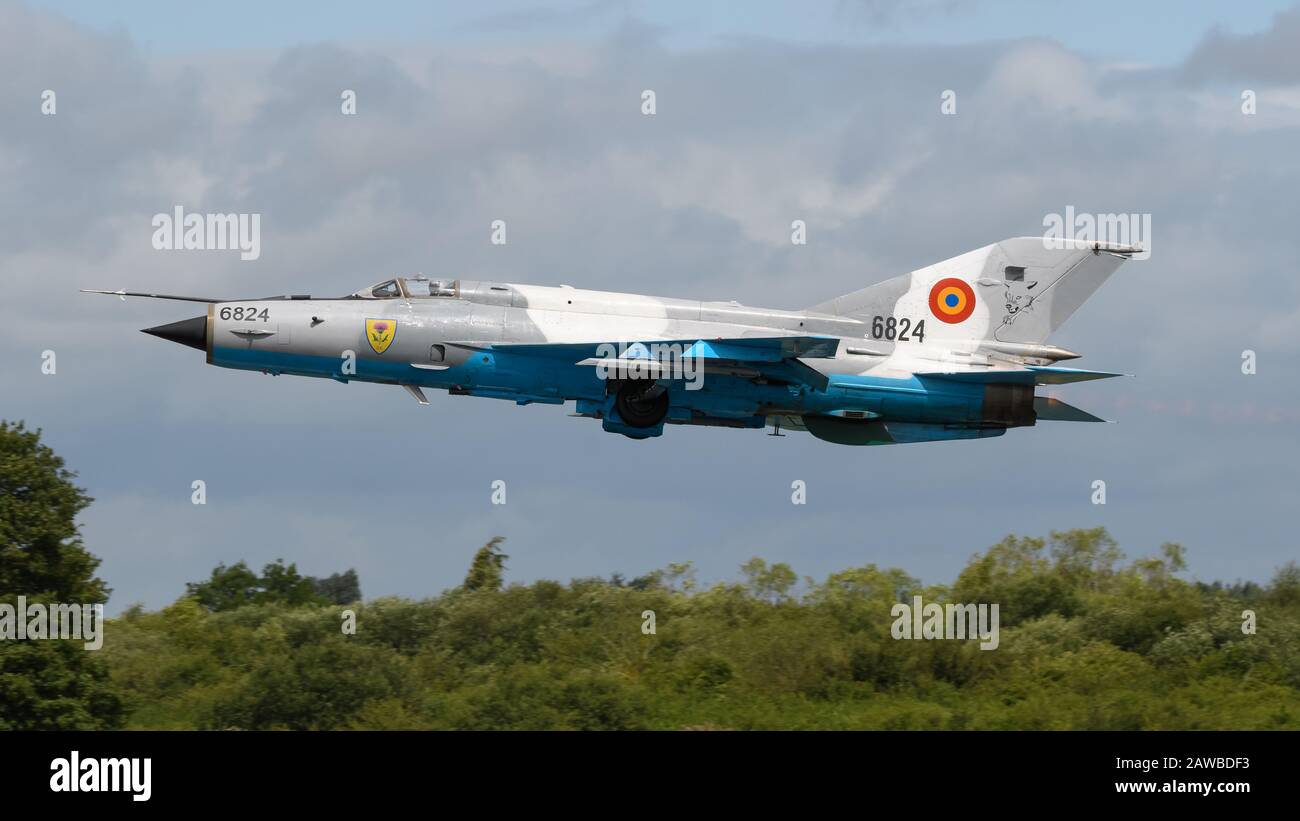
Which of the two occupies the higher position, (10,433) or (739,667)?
(10,433)

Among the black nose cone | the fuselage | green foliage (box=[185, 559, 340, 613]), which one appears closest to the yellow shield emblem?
the fuselage

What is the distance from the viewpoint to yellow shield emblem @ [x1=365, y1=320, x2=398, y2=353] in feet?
82.0

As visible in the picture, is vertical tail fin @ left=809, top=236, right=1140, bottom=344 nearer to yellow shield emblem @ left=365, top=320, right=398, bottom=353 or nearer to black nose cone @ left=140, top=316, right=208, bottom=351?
yellow shield emblem @ left=365, top=320, right=398, bottom=353

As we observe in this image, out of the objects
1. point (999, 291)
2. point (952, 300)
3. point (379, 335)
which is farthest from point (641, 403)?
point (999, 291)

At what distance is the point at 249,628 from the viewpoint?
38531 mm

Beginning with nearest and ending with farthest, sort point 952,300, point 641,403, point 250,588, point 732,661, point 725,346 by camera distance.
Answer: point 725,346 → point 641,403 → point 952,300 → point 732,661 → point 250,588

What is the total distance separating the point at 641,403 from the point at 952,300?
572 cm

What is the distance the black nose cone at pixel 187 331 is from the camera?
24.9 meters

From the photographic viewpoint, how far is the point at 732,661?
3008cm

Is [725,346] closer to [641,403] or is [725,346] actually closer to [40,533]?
[641,403]

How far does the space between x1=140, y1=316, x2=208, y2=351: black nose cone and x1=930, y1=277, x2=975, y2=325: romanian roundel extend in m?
11.9

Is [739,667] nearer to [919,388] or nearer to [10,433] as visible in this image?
[919,388]
